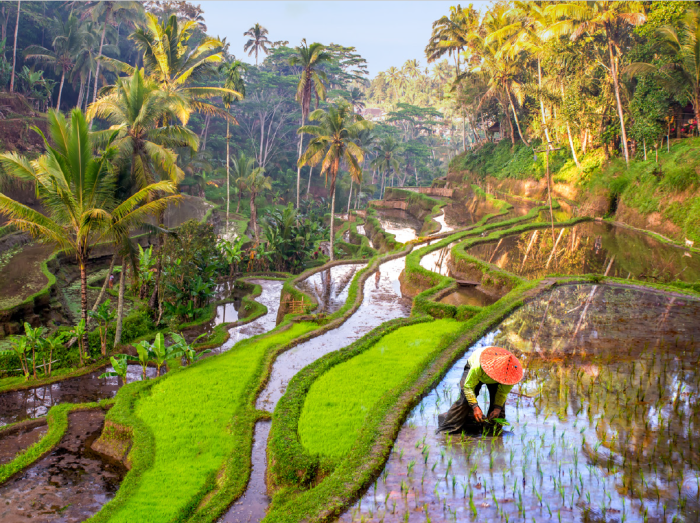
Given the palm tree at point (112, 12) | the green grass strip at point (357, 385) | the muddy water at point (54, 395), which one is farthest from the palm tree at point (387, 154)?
the muddy water at point (54, 395)

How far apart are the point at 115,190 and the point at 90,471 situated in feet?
33.6

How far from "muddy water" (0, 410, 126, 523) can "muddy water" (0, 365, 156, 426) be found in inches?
114

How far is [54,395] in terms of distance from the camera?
12.9 meters

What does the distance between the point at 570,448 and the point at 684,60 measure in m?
23.8

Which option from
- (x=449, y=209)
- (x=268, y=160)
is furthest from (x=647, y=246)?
(x=268, y=160)

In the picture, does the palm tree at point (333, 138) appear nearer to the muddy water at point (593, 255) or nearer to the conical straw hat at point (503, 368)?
the muddy water at point (593, 255)

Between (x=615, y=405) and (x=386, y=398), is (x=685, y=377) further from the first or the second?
(x=386, y=398)

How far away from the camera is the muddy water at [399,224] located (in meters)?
36.5

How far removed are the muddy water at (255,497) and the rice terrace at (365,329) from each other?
0.14ft

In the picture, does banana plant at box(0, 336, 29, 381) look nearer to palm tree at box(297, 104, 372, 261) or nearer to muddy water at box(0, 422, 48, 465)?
muddy water at box(0, 422, 48, 465)

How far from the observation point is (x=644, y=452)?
6246 mm

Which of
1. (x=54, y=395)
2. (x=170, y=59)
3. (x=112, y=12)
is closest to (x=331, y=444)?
(x=54, y=395)

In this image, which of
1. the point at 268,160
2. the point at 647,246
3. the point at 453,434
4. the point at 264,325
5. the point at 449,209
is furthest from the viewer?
the point at 268,160

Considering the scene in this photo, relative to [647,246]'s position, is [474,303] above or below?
below
